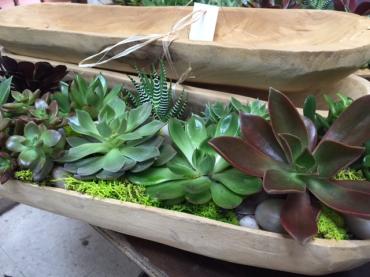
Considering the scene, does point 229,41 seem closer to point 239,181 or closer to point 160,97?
point 160,97

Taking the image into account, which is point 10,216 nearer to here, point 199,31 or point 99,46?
point 99,46

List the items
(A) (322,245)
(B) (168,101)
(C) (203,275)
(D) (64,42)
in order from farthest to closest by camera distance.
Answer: (D) (64,42)
(B) (168,101)
(C) (203,275)
(A) (322,245)

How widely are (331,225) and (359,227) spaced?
0.09 feet

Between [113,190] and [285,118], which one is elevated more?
[285,118]

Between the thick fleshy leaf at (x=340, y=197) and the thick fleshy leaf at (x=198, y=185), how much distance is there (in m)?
0.11

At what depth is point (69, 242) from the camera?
3.31 feet

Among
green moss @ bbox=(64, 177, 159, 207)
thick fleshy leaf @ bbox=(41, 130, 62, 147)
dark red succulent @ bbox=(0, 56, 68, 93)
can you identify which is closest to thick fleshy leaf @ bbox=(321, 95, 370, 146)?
green moss @ bbox=(64, 177, 159, 207)

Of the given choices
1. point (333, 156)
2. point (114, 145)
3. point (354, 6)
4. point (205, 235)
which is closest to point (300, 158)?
point (333, 156)

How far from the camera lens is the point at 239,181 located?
44 centimetres

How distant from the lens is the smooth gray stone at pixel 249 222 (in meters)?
0.43

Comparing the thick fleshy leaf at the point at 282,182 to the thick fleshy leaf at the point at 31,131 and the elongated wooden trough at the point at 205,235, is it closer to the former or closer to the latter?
the elongated wooden trough at the point at 205,235

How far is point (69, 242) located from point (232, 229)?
722mm

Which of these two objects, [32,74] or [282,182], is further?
[32,74]

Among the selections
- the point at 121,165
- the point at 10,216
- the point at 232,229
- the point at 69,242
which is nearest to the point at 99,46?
the point at 121,165
